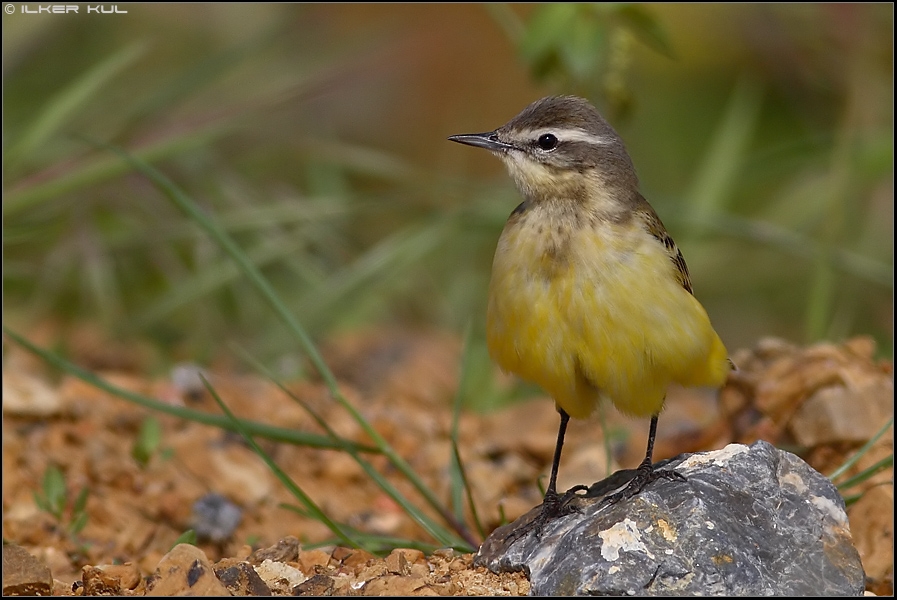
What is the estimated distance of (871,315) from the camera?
8492mm

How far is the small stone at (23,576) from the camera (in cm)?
350

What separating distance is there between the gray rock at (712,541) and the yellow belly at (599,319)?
0.54 meters

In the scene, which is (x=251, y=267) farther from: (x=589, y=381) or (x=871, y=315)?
(x=871, y=315)

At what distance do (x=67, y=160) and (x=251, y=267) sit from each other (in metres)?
2.46

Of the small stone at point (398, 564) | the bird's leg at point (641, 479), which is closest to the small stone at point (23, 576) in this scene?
the small stone at point (398, 564)

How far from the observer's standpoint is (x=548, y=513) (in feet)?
13.7

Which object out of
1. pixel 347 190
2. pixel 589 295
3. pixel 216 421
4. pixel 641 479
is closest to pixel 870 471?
pixel 641 479

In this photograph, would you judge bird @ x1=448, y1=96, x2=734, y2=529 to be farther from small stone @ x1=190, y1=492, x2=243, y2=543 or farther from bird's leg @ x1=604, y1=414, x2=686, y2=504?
small stone @ x1=190, y1=492, x2=243, y2=543

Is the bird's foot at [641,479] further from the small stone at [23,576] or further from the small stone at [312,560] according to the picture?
the small stone at [23,576]

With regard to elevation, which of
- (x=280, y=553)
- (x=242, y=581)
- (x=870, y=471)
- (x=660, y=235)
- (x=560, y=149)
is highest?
(x=560, y=149)

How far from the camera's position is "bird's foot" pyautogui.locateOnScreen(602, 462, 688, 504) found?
3.83 metres

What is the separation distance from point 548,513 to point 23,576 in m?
1.83

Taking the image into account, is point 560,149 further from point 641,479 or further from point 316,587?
point 316,587

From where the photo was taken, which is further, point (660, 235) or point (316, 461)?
point (316, 461)
